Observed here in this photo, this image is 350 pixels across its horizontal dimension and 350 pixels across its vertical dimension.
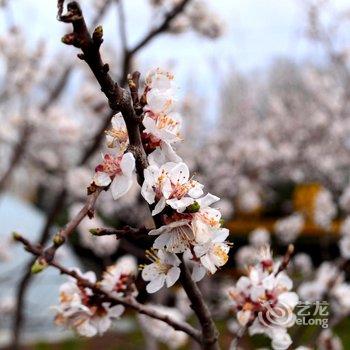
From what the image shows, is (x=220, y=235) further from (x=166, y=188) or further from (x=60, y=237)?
(x=60, y=237)

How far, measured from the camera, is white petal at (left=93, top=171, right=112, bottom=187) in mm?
947

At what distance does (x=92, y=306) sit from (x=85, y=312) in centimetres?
2

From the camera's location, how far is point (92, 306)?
117cm

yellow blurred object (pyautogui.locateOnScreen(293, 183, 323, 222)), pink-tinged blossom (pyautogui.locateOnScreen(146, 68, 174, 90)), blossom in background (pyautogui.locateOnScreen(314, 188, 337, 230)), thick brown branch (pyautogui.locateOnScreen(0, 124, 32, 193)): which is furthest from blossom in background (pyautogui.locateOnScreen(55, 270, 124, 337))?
yellow blurred object (pyautogui.locateOnScreen(293, 183, 323, 222))

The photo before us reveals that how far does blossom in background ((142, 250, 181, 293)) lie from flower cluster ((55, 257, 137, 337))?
15 cm

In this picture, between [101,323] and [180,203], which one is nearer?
[180,203]

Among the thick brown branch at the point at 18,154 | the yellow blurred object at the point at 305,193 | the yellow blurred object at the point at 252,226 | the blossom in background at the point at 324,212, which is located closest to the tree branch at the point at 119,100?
the thick brown branch at the point at 18,154

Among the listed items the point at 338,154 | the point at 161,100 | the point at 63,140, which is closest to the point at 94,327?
the point at 161,100

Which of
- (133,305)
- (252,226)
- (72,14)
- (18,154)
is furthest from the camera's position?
(252,226)

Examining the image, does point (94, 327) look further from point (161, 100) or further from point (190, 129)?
point (190, 129)

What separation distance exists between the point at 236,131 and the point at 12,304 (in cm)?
406

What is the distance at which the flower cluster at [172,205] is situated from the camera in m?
0.91

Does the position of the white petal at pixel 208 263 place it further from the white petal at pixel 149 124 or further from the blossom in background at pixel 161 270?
the white petal at pixel 149 124

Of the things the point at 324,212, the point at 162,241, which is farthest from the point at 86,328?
the point at 324,212
